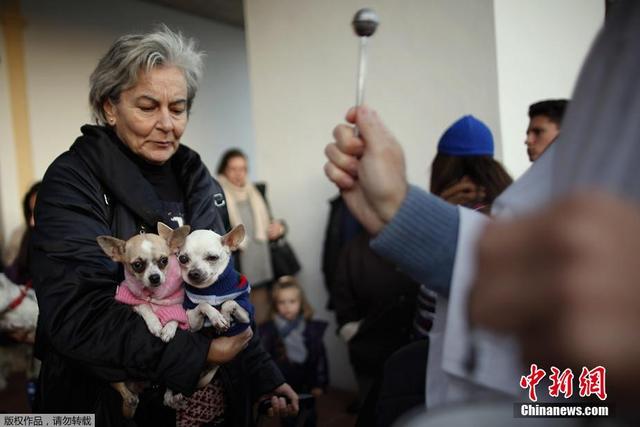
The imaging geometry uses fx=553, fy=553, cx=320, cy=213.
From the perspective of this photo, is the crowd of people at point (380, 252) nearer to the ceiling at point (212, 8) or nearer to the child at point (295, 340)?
the child at point (295, 340)

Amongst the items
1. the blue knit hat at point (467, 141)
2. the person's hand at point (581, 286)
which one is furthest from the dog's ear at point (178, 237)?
the blue knit hat at point (467, 141)

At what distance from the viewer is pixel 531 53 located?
370 cm

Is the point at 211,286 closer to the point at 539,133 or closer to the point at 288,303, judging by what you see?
the point at 539,133

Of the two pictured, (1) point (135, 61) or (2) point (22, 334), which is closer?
(1) point (135, 61)

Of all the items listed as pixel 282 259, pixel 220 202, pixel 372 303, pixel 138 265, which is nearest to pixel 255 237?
pixel 282 259

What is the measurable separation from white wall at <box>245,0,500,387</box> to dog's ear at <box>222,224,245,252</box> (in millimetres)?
2470

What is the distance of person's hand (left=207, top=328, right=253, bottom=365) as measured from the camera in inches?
52.0

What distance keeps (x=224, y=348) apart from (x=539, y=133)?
94.7 inches

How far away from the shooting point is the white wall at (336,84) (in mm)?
3566

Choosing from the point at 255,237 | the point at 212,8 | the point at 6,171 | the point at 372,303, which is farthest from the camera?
the point at 212,8

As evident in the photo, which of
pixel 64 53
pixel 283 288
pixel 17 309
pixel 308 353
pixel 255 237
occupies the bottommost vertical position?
pixel 308 353

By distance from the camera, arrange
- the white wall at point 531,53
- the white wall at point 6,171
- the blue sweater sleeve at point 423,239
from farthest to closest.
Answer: the white wall at point 6,171
the white wall at point 531,53
the blue sweater sleeve at point 423,239

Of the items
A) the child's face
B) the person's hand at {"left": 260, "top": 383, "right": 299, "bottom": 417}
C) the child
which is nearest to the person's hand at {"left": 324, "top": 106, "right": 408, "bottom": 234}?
the person's hand at {"left": 260, "top": 383, "right": 299, "bottom": 417}

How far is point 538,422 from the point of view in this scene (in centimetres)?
67
